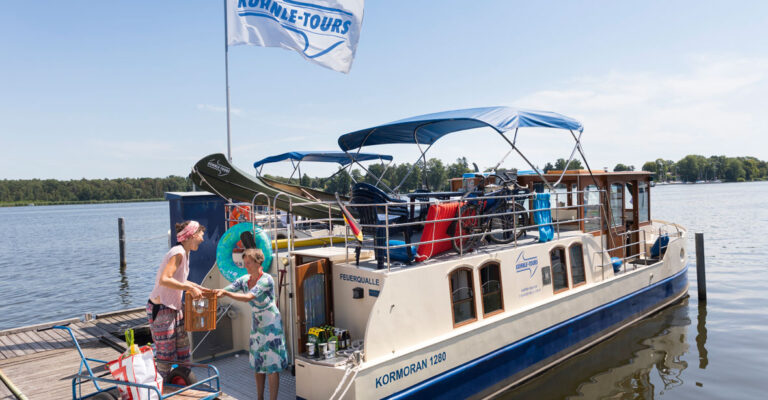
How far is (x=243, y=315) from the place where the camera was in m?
7.70

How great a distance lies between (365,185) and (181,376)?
3.45m

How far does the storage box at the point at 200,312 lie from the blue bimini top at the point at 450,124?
4.72m

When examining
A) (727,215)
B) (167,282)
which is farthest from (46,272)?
(727,215)

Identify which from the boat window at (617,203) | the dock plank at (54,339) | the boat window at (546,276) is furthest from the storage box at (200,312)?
the boat window at (617,203)

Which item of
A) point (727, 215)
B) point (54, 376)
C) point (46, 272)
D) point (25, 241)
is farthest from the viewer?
point (25, 241)

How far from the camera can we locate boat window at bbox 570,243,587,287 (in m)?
9.50

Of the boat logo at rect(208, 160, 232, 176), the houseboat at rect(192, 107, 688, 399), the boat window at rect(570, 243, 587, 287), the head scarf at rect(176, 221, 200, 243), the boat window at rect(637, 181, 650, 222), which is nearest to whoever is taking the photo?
the head scarf at rect(176, 221, 200, 243)

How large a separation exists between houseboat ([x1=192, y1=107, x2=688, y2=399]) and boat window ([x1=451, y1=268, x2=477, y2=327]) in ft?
0.06

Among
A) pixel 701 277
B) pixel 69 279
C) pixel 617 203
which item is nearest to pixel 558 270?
pixel 617 203

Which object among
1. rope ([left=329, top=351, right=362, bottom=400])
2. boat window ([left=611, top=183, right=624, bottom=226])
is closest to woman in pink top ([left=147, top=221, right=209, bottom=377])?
rope ([left=329, top=351, right=362, bottom=400])

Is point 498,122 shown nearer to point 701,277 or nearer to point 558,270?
point 558,270

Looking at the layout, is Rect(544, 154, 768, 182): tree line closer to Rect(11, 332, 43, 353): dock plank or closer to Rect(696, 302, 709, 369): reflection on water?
Rect(696, 302, 709, 369): reflection on water

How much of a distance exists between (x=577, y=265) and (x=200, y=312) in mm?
7373

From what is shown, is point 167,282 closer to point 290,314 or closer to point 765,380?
point 290,314
